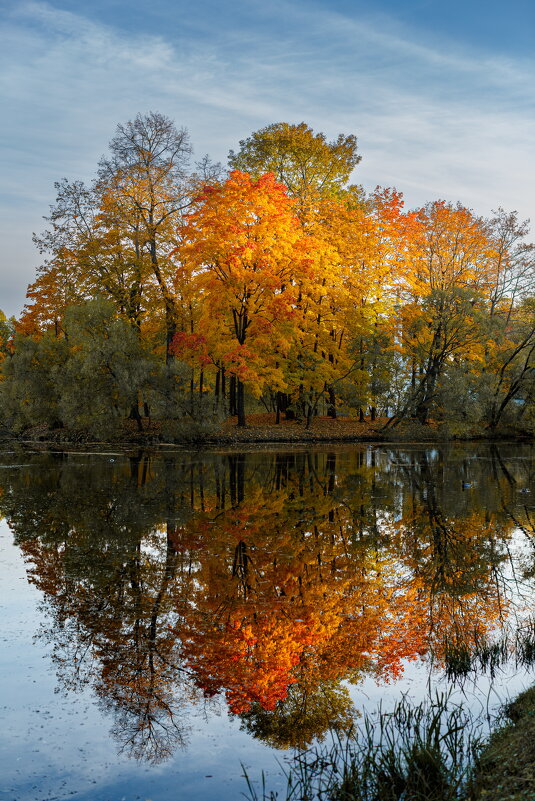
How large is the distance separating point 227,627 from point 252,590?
150 cm

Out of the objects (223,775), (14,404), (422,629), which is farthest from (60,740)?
(14,404)

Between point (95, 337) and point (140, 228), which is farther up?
point (140, 228)

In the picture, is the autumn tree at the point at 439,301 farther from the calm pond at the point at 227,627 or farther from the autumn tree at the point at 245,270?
the calm pond at the point at 227,627

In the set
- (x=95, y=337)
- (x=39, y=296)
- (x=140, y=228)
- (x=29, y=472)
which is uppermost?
(x=140, y=228)

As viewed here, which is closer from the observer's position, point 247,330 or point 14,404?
point 247,330

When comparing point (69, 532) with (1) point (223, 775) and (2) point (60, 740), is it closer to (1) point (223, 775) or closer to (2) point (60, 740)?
(2) point (60, 740)

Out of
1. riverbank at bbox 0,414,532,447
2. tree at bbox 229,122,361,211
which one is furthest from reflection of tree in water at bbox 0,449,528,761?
tree at bbox 229,122,361,211

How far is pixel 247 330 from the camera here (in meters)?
36.0

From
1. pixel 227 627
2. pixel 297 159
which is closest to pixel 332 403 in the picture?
pixel 297 159

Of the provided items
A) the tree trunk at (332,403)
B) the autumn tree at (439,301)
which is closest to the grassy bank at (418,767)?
the autumn tree at (439,301)

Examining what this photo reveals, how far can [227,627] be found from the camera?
738 centimetres

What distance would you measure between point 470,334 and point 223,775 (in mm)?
37816

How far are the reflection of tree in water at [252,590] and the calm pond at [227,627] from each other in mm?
31

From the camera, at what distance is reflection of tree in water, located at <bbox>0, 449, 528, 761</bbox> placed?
5.86m
